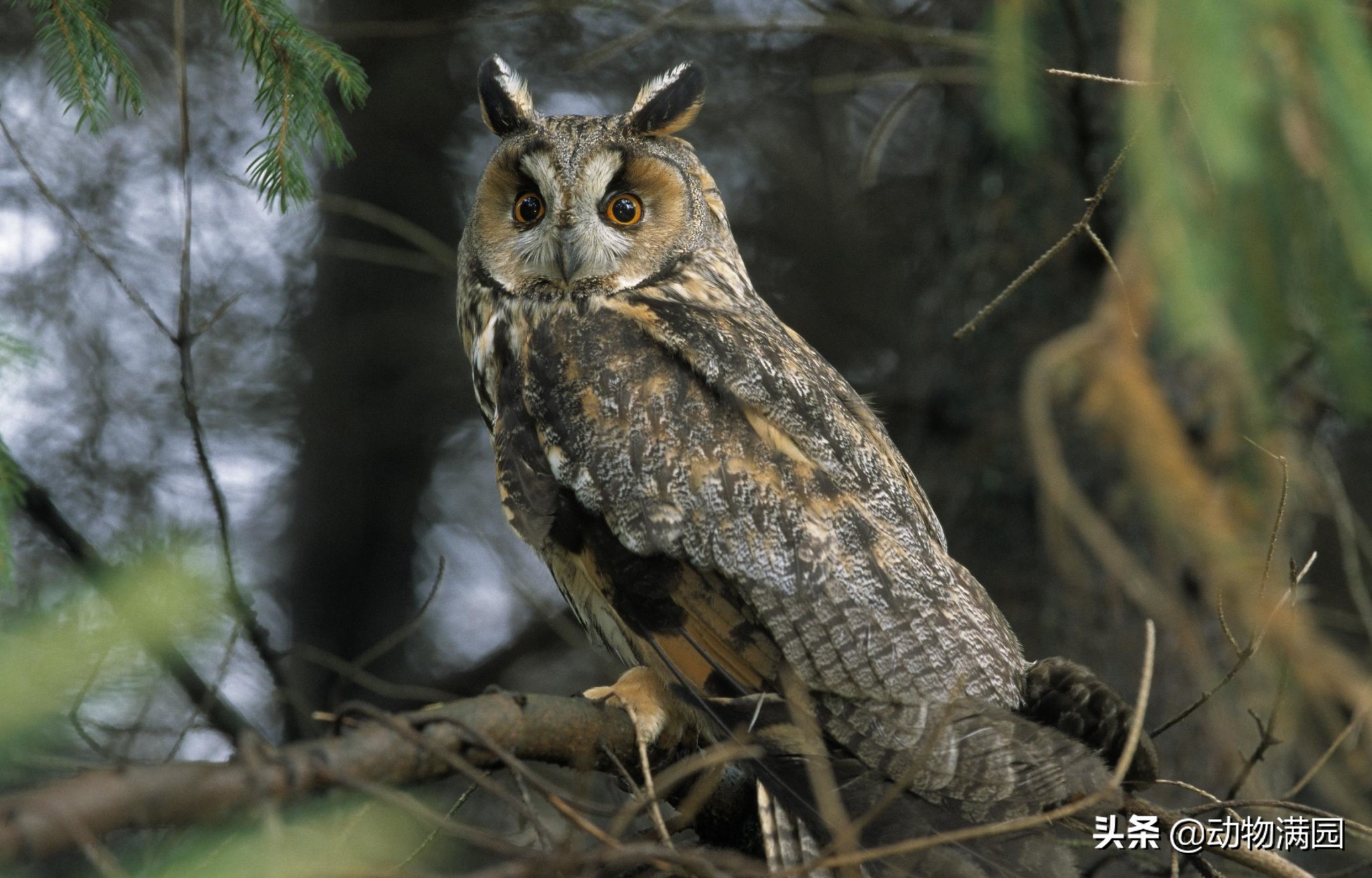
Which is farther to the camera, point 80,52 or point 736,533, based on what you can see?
point 736,533

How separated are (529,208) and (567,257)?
0.81ft

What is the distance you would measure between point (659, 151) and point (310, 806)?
1.78m

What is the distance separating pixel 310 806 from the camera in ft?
6.15

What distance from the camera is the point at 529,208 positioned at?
2943 mm

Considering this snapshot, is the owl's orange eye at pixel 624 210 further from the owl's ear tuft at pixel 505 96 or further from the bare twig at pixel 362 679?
the bare twig at pixel 362 679

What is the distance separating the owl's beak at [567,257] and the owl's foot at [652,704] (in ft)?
3.04

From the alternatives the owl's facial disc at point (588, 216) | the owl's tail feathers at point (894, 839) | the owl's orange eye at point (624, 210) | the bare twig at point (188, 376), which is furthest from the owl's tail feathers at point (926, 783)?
the owl's orange eye at point (624, 210)

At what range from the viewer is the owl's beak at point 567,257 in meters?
2.77

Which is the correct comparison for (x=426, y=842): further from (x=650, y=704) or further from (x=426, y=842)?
(x=650, y=704)

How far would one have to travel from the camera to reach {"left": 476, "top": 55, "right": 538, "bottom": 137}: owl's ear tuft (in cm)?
302

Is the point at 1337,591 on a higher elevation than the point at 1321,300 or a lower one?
lower

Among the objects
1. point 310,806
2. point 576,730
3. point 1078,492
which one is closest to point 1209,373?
point 1078,492

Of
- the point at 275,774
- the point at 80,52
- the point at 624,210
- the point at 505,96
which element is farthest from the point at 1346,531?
the point at 80,52

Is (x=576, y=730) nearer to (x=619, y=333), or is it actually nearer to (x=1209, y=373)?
(x=619, y=333)
